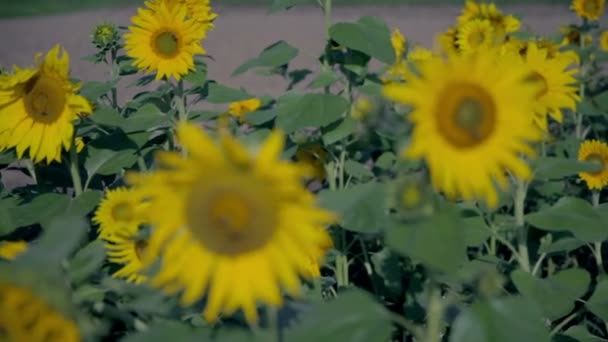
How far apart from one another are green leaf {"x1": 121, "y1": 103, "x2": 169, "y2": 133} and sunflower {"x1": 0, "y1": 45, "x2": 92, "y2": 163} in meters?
0.17

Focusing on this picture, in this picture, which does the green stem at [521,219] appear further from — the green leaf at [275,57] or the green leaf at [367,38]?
the green leaf at [275,57]

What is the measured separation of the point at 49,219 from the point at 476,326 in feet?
4.36

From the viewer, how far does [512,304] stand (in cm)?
139

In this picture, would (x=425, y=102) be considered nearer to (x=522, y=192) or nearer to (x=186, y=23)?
(x=522, y=192)

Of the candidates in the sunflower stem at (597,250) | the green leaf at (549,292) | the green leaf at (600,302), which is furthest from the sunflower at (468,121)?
the sunflower stem at (597,250)

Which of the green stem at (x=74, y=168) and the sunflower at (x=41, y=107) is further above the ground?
the sunflower at (x=41, y=107)

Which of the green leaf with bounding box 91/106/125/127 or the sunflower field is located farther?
the green leaf with bounding box 91/106/125/127

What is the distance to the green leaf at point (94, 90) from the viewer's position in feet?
7.67

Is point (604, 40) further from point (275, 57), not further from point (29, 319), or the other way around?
point (29, 319)

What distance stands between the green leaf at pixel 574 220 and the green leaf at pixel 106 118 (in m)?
1.09

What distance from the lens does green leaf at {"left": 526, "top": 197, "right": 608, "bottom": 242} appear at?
2.10 metres

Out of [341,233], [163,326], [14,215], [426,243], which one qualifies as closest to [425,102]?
[426,243]

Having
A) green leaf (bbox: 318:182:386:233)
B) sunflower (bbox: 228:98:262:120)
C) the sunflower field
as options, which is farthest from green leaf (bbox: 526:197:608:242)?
sunflower (bbox: 228:98:262:120)

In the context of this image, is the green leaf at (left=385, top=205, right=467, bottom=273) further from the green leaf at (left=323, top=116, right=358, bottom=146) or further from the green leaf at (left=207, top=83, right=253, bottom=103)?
the green leaf at (left=207, top=83, right=253, bottom=103)
